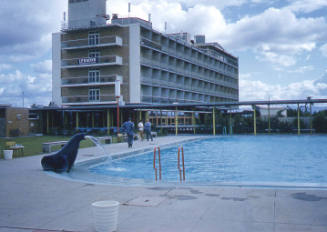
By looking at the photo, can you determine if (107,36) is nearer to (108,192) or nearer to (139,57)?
(139,57)

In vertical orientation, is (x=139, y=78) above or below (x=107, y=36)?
below

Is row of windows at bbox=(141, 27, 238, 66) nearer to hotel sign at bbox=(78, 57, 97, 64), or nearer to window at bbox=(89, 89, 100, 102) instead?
hotel sign at bbox=(78, 57, 97, 64)

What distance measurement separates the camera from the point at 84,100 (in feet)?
155

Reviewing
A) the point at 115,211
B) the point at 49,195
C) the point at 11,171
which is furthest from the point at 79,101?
the point at 115,211

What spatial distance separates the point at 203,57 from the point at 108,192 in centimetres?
6280

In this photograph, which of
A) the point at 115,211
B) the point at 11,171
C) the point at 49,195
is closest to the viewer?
the point at 115,211

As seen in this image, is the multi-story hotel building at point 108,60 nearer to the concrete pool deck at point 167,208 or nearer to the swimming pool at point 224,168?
the swimming pool at point 224,168

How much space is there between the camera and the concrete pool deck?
228 inches

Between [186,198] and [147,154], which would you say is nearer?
[186,198]

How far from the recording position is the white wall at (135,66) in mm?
46094

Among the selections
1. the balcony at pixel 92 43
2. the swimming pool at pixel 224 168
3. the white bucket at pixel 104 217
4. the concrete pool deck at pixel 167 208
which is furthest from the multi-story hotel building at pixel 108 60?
the white bucket at pixel 104 217

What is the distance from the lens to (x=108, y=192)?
8523 millimetres

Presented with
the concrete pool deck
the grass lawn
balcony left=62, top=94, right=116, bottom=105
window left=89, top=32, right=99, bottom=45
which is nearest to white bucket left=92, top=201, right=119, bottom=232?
the concrete pool deck

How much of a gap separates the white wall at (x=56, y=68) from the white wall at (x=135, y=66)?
1128 cm
